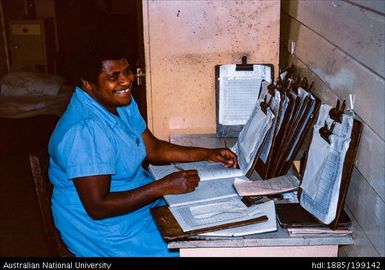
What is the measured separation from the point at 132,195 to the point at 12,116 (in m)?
4.09

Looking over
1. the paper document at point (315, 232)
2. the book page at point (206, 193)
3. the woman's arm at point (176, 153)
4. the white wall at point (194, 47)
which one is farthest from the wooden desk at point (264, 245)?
the white wall at point (194, 47)

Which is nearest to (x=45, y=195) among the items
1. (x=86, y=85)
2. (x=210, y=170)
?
(x=86, y=85)

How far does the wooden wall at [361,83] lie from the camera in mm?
1758

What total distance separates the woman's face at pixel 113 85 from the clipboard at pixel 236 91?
81 centimetres

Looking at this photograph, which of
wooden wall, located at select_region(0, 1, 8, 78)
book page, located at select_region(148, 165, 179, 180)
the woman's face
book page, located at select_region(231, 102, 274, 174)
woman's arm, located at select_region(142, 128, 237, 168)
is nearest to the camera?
the woman's face

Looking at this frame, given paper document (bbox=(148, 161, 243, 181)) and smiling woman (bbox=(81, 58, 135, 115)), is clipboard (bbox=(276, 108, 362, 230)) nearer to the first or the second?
paper document (bbox=(148, 161, 243, 181))

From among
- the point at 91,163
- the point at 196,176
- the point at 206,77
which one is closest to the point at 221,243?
the point at 196,176

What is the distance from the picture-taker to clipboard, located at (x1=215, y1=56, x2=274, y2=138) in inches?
119

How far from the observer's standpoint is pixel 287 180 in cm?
234

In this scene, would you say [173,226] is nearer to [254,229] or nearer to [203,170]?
[254,229]

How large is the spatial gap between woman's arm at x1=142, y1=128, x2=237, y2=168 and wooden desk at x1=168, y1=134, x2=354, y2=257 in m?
0.67

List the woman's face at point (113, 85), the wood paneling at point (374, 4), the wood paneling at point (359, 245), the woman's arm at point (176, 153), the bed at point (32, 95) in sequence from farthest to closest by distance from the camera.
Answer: the bed at point (32, 95), the woman's arm at point (176, 153), the woman's face at point (113, 85), the wood paneling at point (359, 245), the wood paneling at point (374, 4)

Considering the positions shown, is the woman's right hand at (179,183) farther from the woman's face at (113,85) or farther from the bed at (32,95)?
the bed at (32,95)

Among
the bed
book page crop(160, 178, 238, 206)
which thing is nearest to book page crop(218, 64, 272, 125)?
book page crop(160, 178, 238, 206)
